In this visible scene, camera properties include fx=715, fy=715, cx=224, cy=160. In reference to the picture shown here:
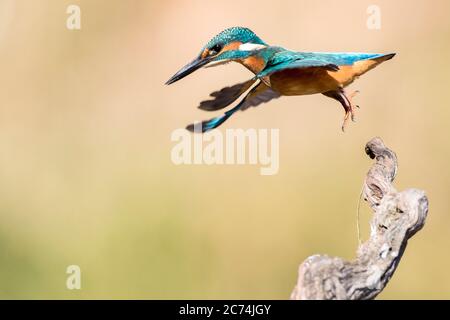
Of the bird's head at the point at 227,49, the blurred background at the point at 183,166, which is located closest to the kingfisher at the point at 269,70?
the bird's head at the point at 227,49

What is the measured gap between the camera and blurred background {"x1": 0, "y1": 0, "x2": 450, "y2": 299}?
144 inches

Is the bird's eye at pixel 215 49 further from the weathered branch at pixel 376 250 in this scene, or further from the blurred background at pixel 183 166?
the blurred background at pixel 183 166

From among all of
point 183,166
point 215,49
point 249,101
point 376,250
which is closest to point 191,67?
point 215,49

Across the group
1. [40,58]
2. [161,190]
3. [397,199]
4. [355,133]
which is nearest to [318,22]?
[355,133]

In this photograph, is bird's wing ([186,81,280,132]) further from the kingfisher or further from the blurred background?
the blurred background

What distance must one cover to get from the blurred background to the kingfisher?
5.14 ft

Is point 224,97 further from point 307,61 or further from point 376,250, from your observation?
point 376,250

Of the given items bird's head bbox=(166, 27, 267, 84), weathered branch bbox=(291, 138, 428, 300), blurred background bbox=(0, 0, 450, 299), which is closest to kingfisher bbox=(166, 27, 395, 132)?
bird's head bbox=(166, 27, 267, 84)

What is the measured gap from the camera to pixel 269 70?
1.91 meters

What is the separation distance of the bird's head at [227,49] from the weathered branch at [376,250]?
1.56ft

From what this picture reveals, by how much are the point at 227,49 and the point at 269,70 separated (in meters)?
0.23

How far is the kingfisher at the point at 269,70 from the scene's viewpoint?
1968mm

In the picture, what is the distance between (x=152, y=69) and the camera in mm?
4438

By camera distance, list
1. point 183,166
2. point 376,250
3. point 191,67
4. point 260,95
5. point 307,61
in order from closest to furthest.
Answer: point 376,250
point 307,61
point 191,67
point 260,95
point 183,166
